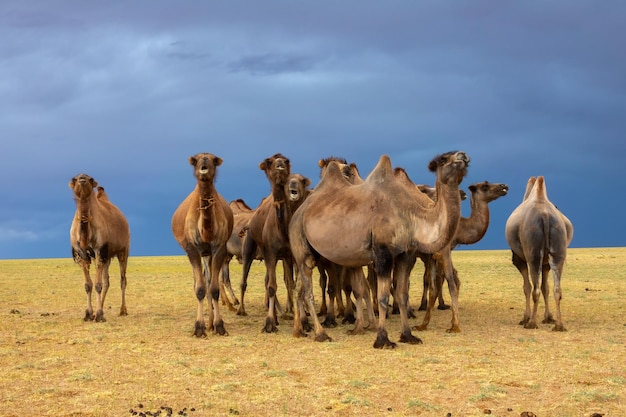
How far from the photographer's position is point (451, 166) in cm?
1013

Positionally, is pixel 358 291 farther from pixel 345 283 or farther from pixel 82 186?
pixel 82 186

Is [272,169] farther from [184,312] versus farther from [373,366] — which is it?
[184,312]

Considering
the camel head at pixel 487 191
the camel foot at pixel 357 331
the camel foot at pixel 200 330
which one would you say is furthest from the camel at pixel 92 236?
the camel head at pixel 487 191

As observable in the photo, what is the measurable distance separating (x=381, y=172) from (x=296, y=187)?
5.33ft

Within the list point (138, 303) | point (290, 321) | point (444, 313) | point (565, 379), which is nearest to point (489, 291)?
point (444, 313)

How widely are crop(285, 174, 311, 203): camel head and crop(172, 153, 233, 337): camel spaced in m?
1.42

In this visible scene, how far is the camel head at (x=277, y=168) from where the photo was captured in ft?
39.5

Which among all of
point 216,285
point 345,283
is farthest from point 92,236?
point 345,283

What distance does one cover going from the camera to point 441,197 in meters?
10.4

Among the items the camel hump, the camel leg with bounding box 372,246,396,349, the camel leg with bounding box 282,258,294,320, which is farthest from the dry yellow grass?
the camel hump

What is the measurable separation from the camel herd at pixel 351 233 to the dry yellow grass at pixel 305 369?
70cm

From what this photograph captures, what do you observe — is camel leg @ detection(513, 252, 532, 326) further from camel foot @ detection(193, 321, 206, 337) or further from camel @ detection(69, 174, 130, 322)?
camel @ detection(69, 174, 130, 322)

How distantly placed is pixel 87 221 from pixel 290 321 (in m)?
5.10

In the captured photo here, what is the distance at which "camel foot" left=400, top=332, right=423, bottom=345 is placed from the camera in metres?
10.8
